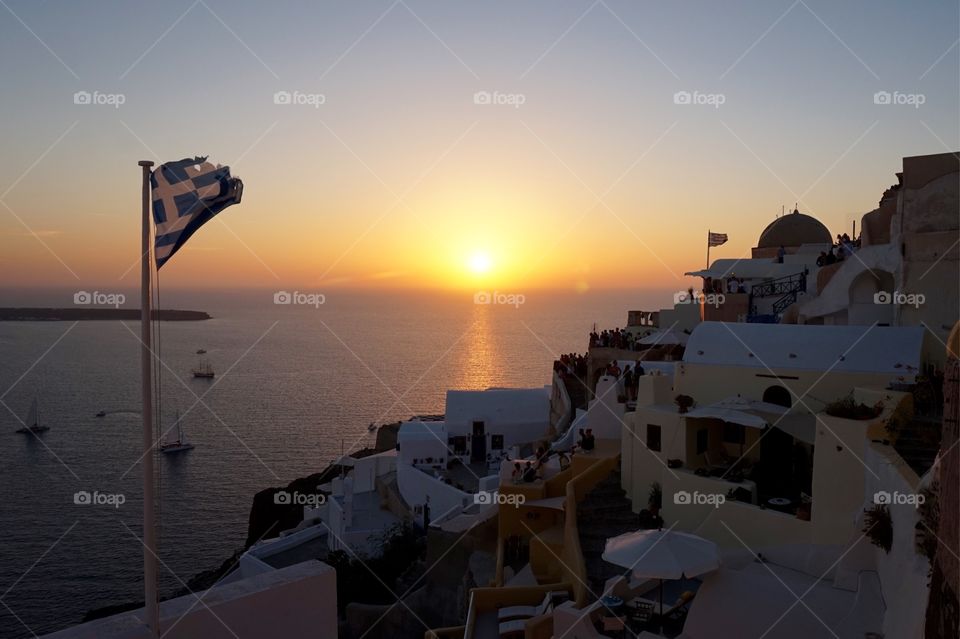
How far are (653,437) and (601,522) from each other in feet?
6.59

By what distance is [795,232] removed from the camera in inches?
1265

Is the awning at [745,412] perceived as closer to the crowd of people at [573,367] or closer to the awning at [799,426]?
the awning at [799,426]

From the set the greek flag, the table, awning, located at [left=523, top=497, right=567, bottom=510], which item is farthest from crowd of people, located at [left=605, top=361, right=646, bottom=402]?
the greek flag

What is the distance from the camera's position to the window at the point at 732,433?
1445cm

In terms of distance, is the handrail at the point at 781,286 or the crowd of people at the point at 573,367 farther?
the crowd of people at the point at 573,367

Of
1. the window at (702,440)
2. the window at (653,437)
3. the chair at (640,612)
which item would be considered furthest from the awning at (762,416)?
the chair at (640,612)

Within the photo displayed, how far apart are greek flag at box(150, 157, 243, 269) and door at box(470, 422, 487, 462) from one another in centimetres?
2973

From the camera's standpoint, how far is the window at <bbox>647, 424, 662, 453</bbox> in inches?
579

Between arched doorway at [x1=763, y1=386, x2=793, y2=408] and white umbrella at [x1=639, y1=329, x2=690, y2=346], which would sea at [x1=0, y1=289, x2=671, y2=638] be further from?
arched doorway at [x1=763, y1=386, x2=793, y2=408]

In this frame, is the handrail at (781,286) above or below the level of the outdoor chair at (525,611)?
above

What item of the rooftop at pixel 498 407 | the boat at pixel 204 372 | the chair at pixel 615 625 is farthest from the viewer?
the boat at pixel 204 372

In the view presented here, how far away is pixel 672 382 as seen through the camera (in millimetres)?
15914

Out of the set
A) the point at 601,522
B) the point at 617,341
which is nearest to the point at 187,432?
the point at 617,341

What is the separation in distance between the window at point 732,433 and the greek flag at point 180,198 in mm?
11814
